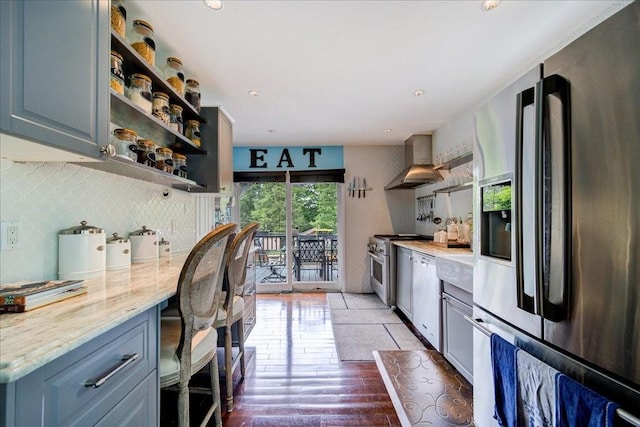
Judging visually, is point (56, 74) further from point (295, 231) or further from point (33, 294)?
point (295, 231)

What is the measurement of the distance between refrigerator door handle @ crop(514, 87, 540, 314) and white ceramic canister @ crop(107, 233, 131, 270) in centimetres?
205

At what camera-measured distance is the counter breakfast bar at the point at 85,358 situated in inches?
24.0

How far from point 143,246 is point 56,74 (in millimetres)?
1261

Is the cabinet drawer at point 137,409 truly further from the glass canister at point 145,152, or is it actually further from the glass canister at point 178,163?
the glass canister at point 178,163

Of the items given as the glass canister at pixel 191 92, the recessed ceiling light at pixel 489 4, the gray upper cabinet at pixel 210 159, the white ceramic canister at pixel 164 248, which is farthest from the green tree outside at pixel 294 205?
the recessed ceiling light at pixel 489 4

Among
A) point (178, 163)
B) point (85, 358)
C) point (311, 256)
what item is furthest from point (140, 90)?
point (311, 256)

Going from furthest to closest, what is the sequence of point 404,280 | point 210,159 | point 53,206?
point 404,280 < point 210,159 < point 53,206

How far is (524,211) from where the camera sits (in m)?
1.07

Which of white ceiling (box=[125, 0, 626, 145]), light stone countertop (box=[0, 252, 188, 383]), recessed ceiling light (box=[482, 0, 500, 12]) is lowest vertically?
light stone countertop (box=[0, 252, 188, 383])


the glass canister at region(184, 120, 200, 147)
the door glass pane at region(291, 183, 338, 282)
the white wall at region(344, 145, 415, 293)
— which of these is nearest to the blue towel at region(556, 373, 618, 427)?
the glass canister at region(184, 120, 200, 147)

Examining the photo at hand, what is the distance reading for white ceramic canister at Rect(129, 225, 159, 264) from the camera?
1927mm

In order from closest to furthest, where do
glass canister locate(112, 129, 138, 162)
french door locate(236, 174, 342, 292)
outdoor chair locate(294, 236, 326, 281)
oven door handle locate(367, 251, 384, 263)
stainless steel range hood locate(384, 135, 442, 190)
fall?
glass canister locate(112, 129, 138, 162)
stainless steel range hood locate(384, 135, 442, 190)
oven door handle locate(367, 251, 384, 263)
french door locate(236, 174, 342, 292)
outdoor chair locate(294, 236, 326, 281)

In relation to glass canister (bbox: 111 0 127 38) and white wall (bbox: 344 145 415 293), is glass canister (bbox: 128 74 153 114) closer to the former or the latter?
glass canister (bbox: 111 0 127 38)

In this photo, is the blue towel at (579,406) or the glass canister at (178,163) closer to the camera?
the blue towel at (579,406)
